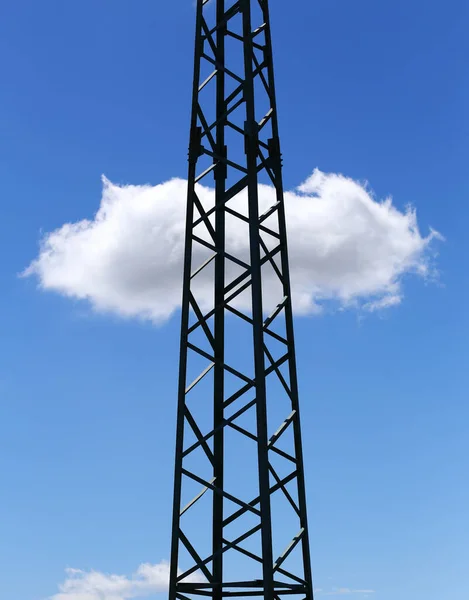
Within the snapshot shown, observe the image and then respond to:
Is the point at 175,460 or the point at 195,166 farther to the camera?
the point at 195,166

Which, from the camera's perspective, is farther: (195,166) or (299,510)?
(195,166)

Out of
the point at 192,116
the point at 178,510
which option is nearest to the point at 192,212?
the point at 192,116

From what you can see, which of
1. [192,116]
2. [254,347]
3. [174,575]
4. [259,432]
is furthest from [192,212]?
[174,575]

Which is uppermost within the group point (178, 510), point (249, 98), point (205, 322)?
point (249, 98)

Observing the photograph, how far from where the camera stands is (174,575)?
57.1 feet

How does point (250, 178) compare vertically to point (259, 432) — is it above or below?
above

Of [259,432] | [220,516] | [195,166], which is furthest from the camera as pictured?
[195,166]

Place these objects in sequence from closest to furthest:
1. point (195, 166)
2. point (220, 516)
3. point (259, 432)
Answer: point (259, 432), point (220, 516), point (195, 166)

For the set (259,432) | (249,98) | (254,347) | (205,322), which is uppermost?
(249,98)

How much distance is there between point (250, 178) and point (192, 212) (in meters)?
1.51

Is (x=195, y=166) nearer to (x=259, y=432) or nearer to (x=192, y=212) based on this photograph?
(x=192, y=212)

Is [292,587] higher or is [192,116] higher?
[192,116]

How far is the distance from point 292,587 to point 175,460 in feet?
11.4

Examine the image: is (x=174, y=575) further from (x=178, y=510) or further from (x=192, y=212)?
(x=192, y=212)
